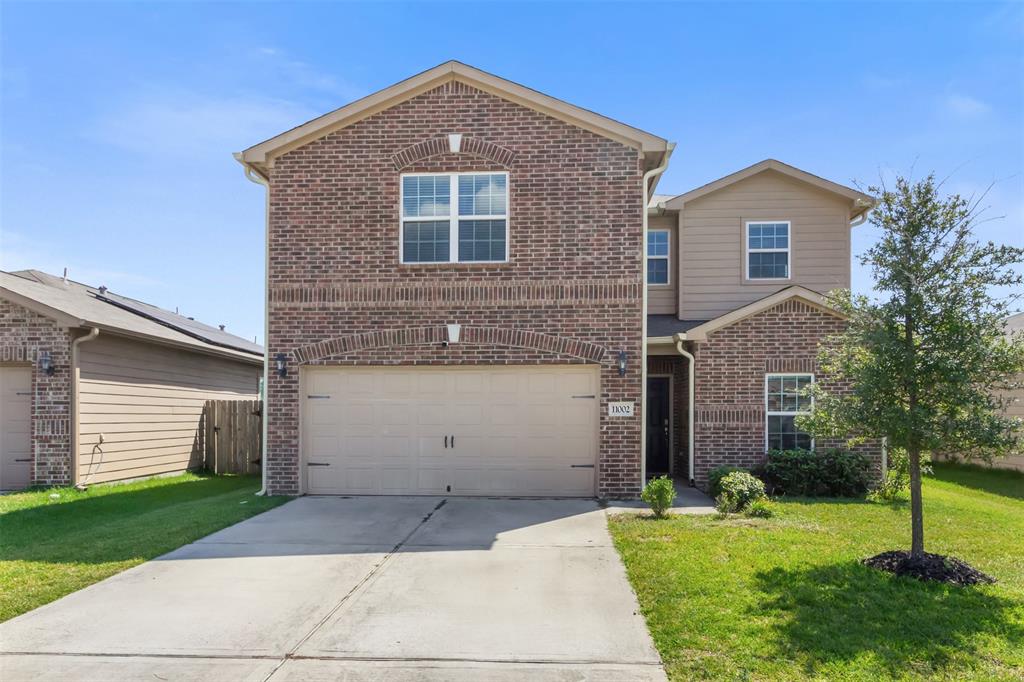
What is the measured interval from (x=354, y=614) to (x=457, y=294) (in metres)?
6.29

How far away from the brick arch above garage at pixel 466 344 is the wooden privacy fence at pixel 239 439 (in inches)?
195

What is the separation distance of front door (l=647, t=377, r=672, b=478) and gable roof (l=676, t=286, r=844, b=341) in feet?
7.72

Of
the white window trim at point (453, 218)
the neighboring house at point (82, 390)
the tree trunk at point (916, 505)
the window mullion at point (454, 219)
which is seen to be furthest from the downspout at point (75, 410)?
the tree trunk at point (916, 505)

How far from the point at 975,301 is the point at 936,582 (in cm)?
270

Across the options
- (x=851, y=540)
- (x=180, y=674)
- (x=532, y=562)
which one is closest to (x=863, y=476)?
(x=851, y=540)

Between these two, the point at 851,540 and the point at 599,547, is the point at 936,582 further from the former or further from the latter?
the point at 599,547

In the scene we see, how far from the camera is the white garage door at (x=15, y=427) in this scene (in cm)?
1205

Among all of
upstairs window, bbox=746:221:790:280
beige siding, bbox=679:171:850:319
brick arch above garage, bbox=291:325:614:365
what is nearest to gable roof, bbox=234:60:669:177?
brick arch above garage, bbox=291:325:614:365

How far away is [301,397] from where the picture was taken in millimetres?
11352

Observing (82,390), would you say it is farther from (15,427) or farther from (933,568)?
(933,568)

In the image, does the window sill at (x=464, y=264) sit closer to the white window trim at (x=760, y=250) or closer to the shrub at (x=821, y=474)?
the shrub at (x=821, y=474)

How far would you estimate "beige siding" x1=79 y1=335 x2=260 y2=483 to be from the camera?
1233cm

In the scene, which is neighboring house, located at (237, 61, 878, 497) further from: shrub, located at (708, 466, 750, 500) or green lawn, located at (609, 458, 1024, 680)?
green lawn, located at (609, 458, 1024, 680)

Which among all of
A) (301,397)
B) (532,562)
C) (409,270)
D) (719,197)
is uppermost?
(719,197)
